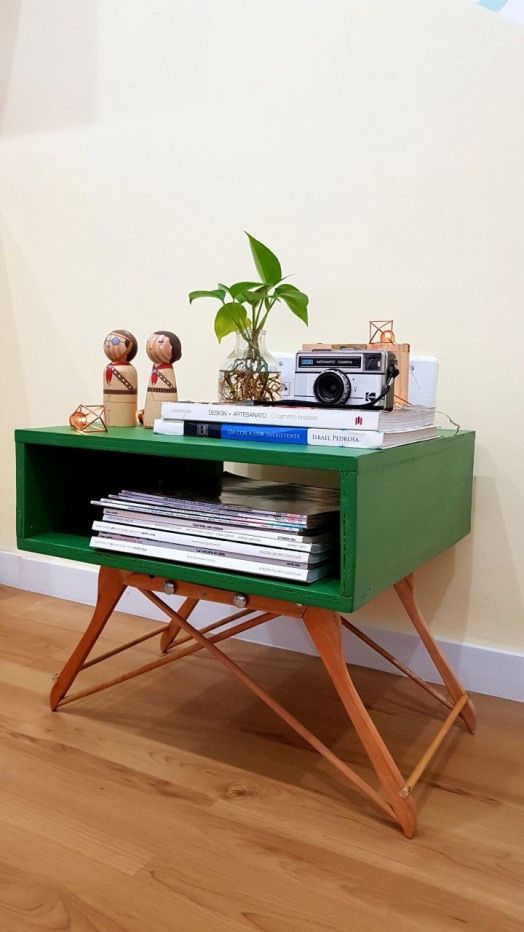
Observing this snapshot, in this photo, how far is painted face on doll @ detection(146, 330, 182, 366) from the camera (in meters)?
1.12

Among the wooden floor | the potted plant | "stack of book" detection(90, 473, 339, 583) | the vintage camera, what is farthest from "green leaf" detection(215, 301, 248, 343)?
the wooden floor

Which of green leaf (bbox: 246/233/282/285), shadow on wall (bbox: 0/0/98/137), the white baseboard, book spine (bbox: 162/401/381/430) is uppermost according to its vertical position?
shadow on wall (bbox: 0/0/98/137)

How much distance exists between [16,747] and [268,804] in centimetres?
39

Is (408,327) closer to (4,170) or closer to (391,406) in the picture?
(391,406)

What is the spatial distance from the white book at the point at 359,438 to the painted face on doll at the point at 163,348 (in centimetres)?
34

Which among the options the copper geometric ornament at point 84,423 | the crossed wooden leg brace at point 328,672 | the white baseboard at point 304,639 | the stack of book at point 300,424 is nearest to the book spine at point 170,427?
the stack of book at point 300,424

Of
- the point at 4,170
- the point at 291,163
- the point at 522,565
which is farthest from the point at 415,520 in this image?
the point at 4,170

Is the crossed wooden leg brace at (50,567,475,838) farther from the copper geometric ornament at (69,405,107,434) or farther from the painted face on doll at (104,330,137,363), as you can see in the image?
the painted face on doll at (104,330,137,363)

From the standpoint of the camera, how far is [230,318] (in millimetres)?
1084

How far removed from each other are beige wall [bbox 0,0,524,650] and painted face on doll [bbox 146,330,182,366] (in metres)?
0.36

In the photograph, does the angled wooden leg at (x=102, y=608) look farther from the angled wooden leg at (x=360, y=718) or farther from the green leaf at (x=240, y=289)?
the green leaf at (x=240, y=289)

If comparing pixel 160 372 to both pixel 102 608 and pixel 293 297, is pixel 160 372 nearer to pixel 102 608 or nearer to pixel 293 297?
pixel 293 297

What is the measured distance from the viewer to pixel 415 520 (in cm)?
98

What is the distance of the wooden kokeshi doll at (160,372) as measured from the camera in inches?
44.2
